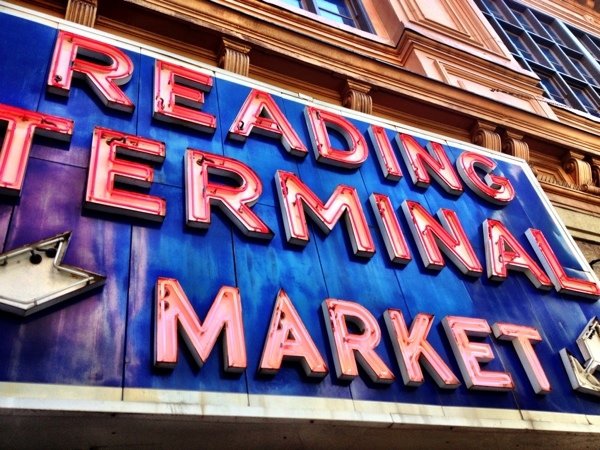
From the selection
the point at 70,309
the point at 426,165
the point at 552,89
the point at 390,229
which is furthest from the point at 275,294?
the point at 552,89

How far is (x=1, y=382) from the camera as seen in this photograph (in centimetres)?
337

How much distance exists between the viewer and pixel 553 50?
49.4ft

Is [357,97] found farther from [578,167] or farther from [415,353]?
[415,353]

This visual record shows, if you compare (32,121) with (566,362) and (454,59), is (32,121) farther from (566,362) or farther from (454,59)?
(454,59)

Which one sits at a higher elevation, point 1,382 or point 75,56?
point 75,56

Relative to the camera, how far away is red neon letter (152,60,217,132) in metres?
5.76

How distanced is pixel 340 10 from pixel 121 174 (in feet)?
27.3

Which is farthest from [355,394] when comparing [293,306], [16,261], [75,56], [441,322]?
[75,56]

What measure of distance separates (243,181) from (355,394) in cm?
228

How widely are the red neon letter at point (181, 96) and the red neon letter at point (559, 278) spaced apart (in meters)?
4.16

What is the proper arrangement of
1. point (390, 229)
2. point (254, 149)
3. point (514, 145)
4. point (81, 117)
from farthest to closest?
1. point (514, 145)
2. point (254, 149)
3. point (390, 229)
4. point (81, 117)

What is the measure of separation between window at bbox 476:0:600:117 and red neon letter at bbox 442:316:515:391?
8.99 metres

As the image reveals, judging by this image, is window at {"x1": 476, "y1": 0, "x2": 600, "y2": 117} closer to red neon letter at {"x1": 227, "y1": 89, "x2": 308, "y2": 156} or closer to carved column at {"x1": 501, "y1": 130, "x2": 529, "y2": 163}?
carved column at {"x1": 501, "y1": 130, "x2": 529, "y2": 163}

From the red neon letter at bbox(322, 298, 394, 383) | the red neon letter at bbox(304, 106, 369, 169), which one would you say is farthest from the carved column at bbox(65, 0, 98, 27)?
the red neon letter at bbox(322, 298, 394, 383)
